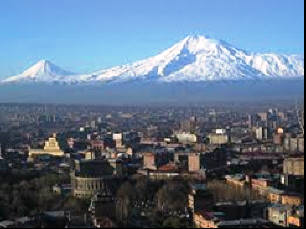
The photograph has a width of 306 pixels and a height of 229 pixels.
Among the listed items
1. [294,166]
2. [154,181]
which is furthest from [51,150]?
[294,166]

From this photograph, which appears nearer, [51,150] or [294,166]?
[294,166]

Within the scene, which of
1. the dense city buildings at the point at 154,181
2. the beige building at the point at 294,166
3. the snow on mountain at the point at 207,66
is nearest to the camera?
the dense city buildings at the point at 154,181

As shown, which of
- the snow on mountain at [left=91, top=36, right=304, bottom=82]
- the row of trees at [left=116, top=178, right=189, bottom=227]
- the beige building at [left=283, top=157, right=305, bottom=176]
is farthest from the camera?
the snow on mountain at [left=91, top=36, right=304, bottom=82]

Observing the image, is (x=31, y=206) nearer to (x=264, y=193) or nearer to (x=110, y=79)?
(x=264, y=193)

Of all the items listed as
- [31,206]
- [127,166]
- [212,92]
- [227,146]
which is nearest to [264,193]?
[31,206]

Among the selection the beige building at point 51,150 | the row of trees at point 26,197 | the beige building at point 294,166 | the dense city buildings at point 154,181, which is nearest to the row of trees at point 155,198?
the dense city buildings at point 154,181

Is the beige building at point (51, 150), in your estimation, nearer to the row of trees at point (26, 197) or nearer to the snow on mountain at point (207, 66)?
the row of trees at point (26, 197)

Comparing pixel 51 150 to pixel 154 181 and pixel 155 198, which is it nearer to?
pixel 154 181

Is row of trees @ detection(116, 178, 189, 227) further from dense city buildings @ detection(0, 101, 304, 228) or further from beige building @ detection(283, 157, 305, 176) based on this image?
beige building @ detection(283, 157, 305, 176)

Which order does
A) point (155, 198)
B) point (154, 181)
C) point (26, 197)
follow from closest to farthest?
point (26, 197) → point (155, 198) → point (154, 181)

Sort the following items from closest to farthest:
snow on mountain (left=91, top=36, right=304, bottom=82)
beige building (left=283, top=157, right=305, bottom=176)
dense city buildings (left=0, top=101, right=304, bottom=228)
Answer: dense city buildings (left=0, top=101, right=304, bottom=228)
beige building (left=283, top=157, right=305, bottom=176)
snow on mountain (left=91, top=36, right=304, bottom=82)

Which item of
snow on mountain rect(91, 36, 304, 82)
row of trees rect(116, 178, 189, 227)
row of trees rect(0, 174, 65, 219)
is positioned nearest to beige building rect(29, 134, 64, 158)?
row of trees rect(0, 174, 65, 219)
